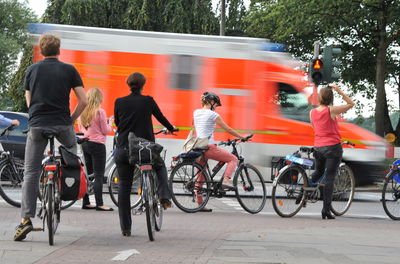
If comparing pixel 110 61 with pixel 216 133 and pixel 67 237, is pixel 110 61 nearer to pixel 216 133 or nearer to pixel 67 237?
pixel 216 133

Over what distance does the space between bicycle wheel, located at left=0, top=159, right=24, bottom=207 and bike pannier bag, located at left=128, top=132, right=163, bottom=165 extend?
272 centimetres

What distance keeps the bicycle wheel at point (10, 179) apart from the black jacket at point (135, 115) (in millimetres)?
2547

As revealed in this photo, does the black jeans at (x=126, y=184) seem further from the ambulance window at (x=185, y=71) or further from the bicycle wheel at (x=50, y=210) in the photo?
the ambulance window at (x=185, y=71)

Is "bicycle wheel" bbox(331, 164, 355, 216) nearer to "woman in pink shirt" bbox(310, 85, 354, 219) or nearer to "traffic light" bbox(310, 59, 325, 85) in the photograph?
"woman in pink shirt" bbox(310, 85, 354, 219)

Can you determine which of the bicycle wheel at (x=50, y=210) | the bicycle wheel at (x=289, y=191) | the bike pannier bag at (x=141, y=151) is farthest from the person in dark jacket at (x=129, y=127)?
the bicycle wheel at (x=289, y=191)

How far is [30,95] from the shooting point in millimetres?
7309

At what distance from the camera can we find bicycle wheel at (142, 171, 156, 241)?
7.38 m

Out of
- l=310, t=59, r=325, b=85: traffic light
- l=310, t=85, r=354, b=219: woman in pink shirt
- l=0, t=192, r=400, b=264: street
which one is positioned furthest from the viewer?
l=310, t=59, r=325, b=85: traffic light

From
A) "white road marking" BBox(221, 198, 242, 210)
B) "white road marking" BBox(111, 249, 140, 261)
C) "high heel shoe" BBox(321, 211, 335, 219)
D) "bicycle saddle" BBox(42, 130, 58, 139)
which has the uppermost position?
"bicycle saddle" BBox(42, 130, 58, 139)

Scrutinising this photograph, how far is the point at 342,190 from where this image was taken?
11.1 metres

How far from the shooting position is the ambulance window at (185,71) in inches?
547

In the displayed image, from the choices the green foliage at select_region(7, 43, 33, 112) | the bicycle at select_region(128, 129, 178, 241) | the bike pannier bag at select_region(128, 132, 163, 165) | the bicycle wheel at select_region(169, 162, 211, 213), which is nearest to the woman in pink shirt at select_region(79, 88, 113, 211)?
the bicycle wheel at select_region(169, 162, 211, 213)

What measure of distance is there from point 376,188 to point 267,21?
18.5 metres

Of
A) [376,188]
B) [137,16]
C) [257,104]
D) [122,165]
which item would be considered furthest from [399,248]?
[137,16]
